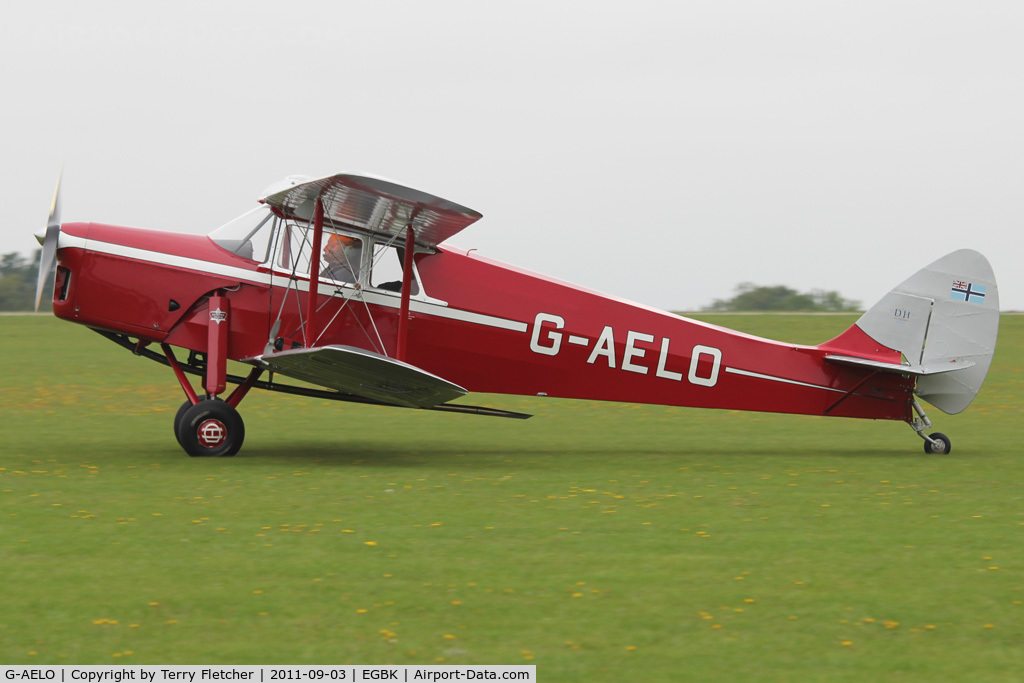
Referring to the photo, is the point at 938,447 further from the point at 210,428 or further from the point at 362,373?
the point at 210,428

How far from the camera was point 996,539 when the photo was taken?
7297 mm

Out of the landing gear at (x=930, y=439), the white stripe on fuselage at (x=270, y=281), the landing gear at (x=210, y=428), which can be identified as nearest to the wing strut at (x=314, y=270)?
the white stripe on fuselage at (x=270, y=281)

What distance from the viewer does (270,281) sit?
11461 millimetres

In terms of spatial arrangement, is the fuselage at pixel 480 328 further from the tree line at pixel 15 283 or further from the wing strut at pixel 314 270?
the tree line at pixel 15 283

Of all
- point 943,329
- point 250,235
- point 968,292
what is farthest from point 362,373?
point 968,292

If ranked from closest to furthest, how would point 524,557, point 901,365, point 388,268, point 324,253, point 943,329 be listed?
point 524,557
point 324,253
point 388,268
point 901,365
point 943,329

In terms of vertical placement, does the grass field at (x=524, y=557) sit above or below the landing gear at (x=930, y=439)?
below

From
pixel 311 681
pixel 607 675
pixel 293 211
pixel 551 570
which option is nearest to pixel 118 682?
pixel 311 681

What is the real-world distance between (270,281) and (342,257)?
869 millimetres

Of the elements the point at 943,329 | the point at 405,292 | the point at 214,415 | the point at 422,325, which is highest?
the point at 943,329

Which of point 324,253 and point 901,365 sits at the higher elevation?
point 324,253

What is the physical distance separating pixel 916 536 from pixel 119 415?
13.2 metres

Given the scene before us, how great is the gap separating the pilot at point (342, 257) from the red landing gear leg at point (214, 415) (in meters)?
1.27

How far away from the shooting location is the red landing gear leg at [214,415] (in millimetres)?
11070
